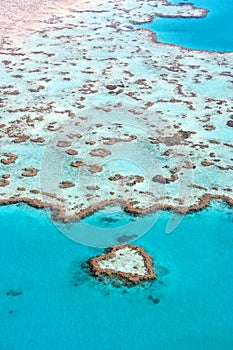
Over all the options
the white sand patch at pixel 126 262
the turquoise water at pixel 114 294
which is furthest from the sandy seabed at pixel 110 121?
the white sand patch at pixel 126 262

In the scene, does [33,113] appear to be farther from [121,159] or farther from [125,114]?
[121,159]

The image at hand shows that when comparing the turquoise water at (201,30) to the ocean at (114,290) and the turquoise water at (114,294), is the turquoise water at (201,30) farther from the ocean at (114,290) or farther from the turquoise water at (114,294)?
the turquoise water at (114,294)

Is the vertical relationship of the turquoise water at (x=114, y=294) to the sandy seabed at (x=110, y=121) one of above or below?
below

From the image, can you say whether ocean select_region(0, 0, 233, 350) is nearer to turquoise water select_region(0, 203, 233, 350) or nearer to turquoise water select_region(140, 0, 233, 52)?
turquoise water select_region(0, 203, 233, 350)

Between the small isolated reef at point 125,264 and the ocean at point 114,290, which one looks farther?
the small isolated reef at point 125,264

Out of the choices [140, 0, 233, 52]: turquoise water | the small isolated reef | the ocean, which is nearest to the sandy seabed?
the ocean

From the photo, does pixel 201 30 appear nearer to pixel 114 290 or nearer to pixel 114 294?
pixel 114 290

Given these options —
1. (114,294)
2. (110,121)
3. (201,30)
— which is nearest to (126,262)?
(114,294)
